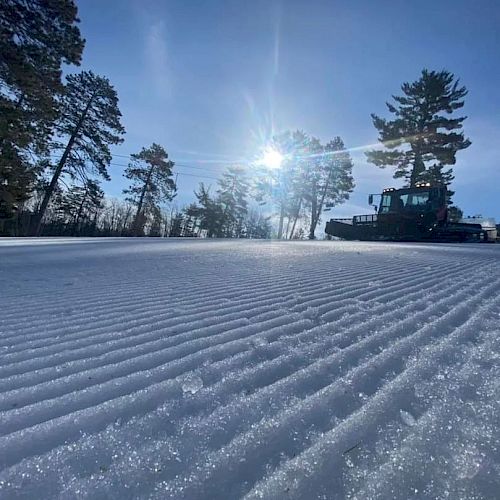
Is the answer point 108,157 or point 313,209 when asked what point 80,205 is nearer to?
point 108,157

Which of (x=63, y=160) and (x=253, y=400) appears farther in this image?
(x=63, y=160)

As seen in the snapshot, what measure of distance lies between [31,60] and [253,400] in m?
14.7

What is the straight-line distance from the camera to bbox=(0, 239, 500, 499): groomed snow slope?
0.68m

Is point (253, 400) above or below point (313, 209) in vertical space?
below

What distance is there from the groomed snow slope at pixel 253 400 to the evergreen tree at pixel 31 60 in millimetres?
12383

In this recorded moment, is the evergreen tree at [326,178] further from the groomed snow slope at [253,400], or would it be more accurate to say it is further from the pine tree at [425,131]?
the groomed snow slope at [253,400]

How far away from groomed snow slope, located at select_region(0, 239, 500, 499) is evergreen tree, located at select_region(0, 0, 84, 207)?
12.4 metres

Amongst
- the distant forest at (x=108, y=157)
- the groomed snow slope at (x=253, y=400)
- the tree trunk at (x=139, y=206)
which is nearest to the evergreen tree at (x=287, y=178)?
the distant forest at (x=108, y=157)

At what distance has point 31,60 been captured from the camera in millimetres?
10781

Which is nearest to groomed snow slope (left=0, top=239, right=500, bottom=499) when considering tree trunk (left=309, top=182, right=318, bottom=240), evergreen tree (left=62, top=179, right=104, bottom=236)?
evergreen tree (left=62, top=179, right=104, bottom=236)

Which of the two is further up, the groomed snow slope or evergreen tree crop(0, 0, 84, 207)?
evergreen tree crop(0, 0, 84, 207)

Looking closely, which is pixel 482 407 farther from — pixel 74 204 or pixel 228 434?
pixel 74 204

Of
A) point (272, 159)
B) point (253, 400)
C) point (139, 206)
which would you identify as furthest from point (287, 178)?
point (253, 400)

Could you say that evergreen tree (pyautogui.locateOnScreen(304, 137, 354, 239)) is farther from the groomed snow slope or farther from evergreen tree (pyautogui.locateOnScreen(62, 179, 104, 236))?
the groomed snow slope
